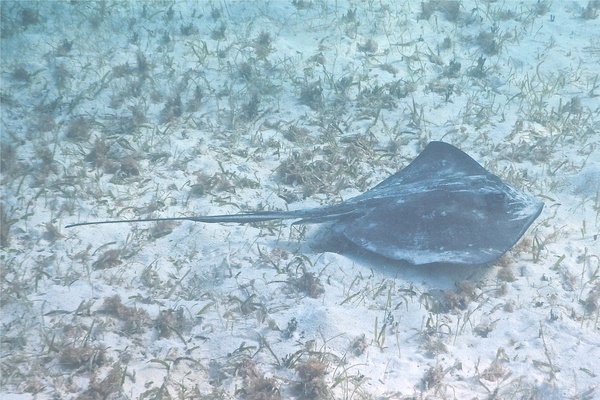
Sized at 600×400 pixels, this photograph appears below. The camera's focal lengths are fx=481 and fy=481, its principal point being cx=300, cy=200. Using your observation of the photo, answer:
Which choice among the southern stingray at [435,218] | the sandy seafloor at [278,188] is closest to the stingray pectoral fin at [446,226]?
the southern stingray at [435,218]

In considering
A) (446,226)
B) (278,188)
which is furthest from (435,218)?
(278,188)

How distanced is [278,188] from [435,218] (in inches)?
77.5

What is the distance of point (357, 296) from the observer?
4.18m

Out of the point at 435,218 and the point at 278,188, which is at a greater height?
the point at 435,218

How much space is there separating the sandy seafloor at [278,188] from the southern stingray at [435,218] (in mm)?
302

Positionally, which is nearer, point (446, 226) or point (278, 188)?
point (446, 226)

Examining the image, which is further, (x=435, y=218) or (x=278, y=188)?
(x=278, y=188)

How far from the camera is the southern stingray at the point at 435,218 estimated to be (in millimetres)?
4086

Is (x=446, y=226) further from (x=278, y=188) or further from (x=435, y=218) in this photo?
(x=278, y=188)

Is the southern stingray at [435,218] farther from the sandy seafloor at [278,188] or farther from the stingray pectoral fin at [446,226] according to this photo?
the sandy seafloor at [278,188]

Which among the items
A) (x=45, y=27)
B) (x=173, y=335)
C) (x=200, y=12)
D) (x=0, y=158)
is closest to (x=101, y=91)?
(x=0, y=158)

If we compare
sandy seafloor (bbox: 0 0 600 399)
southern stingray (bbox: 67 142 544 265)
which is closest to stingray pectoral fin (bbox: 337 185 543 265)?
southern stingray (bbox: 67 142 544 265)

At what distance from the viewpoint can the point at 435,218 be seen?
14.1 feet

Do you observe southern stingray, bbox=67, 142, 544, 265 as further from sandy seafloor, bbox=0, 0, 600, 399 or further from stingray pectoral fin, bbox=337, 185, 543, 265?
sandy seafloor, bbox=0, 0, 600, 399
